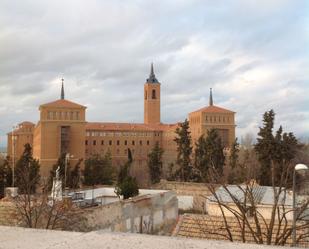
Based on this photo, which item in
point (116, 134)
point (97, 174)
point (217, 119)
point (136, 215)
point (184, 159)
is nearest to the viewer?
point (136, 215)

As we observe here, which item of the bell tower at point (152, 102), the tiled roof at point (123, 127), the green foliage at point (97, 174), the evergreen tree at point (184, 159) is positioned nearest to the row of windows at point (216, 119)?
the tiled roof at point (123, 127)

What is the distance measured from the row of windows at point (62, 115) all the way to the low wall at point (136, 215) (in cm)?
5775

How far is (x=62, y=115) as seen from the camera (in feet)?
265

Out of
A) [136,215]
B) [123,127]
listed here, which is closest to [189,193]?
[136,215]

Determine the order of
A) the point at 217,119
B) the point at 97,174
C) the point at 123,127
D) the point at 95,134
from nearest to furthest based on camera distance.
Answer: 1. the point at 97,174
2. the point at 217,119
3. the point at 95,134
4. the point at 123,127

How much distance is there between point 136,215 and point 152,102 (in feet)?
342

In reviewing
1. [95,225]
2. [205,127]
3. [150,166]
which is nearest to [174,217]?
[95,225]

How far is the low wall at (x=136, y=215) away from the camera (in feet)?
55.7

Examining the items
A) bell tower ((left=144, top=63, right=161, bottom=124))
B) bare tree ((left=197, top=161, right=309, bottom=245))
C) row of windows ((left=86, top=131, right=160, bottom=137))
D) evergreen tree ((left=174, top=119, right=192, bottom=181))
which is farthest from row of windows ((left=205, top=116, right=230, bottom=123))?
bare tree ((left=197, top=161, right=309, bottom=245))

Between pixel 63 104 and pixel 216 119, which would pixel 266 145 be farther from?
pixel 216 119

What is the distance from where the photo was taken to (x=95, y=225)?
16781 millimetres

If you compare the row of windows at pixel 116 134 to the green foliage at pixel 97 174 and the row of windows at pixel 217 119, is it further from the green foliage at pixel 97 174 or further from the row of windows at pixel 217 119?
the green foliage at pixel 97 174

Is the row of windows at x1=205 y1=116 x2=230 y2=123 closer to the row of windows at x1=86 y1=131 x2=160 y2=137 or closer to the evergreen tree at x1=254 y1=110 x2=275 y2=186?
the row of windows at x1=86 y1=131 x2=160 y2=137

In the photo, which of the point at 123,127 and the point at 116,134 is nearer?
the point at 116,134
